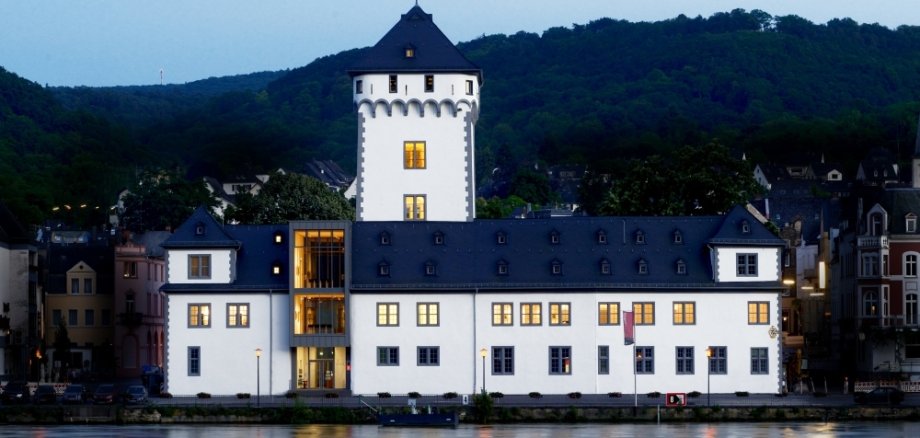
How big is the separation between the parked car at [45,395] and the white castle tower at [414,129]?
18.5 m

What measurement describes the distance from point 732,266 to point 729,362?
4.82 meters

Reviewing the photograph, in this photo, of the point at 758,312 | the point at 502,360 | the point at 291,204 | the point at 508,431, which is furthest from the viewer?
the point at 291,204

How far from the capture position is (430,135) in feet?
373

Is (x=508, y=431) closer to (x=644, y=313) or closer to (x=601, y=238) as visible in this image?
(x=644, y=313)

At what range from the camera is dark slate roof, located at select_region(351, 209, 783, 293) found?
106m

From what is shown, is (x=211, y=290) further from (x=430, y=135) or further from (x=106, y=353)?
(x=106, y=353)

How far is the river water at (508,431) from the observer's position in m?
88.2

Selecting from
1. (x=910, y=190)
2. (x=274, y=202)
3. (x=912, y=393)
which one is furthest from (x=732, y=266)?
(x=274, y=202)

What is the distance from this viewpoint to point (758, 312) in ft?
348

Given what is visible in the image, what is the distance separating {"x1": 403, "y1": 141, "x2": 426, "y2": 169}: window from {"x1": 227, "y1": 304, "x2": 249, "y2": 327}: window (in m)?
13.1

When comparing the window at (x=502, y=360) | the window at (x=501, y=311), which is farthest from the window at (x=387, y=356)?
the window at (x=501, y=311)

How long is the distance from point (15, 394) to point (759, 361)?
37.8 meters

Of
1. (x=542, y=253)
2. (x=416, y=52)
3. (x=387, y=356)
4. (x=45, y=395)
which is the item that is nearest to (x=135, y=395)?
(x=45, y=395)

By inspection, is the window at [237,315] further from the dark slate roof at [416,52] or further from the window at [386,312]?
the dark slate roof at [416,52]
